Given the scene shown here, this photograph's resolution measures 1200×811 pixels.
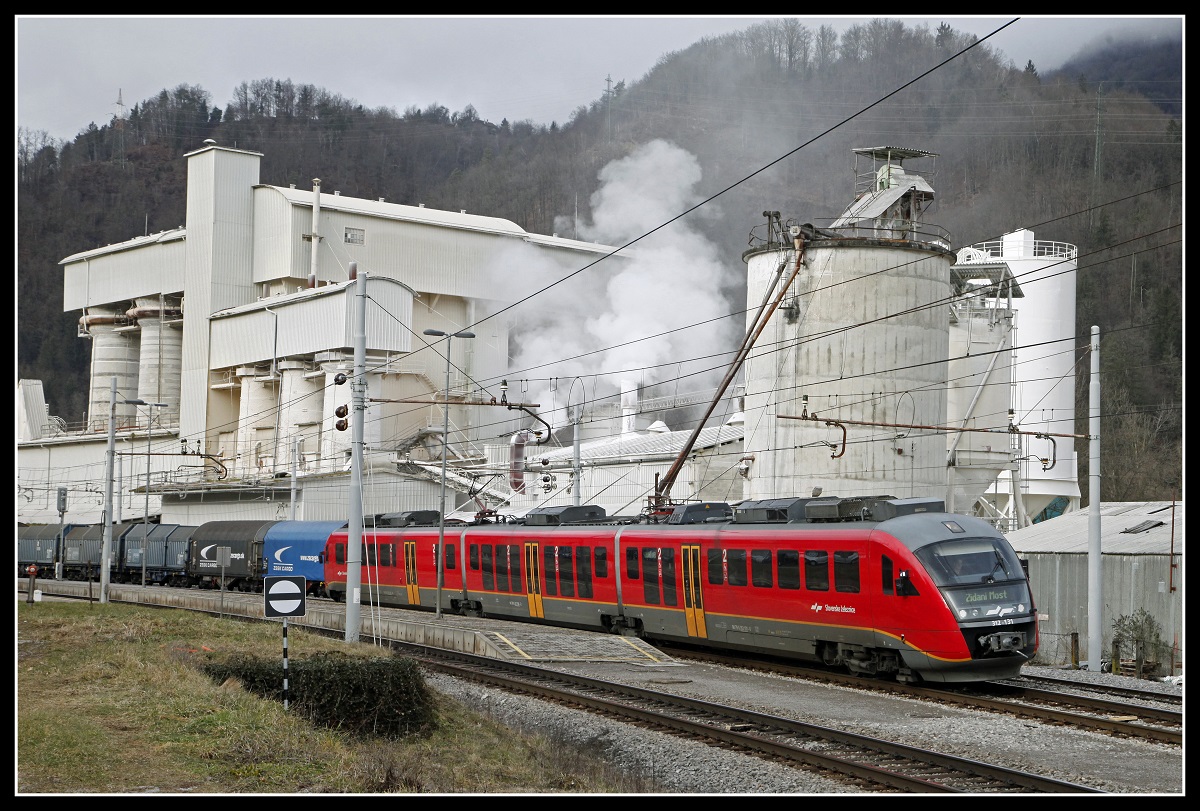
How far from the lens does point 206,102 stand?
520 ft

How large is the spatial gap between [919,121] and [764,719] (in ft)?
338

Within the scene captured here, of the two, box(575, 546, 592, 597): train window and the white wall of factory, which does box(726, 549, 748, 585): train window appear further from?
the white wall of factory

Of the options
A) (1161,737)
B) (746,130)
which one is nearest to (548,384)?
(746,130)

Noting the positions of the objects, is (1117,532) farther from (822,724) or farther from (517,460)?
(517,460)

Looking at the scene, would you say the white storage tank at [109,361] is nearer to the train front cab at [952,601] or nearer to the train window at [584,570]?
the train window at [584,570]

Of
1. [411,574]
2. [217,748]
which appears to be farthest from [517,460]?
[217,748]

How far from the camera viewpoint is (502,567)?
110 feet

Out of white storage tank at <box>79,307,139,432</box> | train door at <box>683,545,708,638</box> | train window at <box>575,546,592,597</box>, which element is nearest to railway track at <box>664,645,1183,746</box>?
train door at <box>683,545,708,638</box>

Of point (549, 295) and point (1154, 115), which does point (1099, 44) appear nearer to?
point (1154, 115)

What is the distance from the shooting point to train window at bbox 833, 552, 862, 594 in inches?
838

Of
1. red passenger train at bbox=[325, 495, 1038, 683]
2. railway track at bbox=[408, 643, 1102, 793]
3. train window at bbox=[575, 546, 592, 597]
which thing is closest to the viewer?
railway track at bbox=[408, 643, 1102, 793]

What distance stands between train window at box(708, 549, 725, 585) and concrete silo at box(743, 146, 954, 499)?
14399mm

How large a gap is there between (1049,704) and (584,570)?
13.2 meters

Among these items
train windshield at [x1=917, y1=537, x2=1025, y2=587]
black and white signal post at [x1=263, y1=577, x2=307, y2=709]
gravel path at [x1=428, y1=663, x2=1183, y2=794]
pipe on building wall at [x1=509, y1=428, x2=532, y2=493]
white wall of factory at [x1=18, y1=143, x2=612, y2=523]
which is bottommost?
gravel path at [x1=428, y1=663, x2=1183, y2=794]
